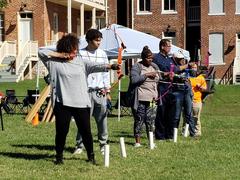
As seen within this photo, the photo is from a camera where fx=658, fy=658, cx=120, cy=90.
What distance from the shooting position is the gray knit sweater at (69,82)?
31.1 feet

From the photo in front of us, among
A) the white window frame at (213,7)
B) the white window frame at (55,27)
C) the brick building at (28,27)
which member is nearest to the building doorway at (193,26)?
the white window frame at (213,7)

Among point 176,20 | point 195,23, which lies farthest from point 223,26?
point 176,20

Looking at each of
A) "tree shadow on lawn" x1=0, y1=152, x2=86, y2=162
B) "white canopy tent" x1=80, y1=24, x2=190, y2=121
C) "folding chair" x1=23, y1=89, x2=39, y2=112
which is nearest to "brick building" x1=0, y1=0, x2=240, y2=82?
"folding chair" x1=23, y1=89, x2=39, y2=112

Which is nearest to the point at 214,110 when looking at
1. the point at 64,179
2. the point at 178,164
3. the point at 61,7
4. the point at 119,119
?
the point at 119,119

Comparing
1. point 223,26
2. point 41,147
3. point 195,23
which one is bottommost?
point 41,147

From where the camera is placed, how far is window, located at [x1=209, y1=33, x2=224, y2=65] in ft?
146

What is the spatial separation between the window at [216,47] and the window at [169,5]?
3335 mm

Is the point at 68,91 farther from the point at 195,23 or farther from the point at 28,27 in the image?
the point at 195,23

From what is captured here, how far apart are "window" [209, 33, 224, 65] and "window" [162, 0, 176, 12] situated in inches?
131

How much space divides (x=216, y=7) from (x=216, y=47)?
2747 millimetres

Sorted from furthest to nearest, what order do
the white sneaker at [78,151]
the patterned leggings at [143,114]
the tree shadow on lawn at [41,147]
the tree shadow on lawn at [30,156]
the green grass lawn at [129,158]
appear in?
the patterned leggings at [143,114], the tree shadow on lawn at [41,147], the white sneaker at [78,151], the tree shadow on lawn at [30,156], the green grass lawn at [129,158]

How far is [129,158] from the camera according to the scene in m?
10.3

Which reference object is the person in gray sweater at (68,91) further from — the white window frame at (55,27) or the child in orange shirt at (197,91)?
the white window frame at (55,27)

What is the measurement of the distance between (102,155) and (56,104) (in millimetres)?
1441
